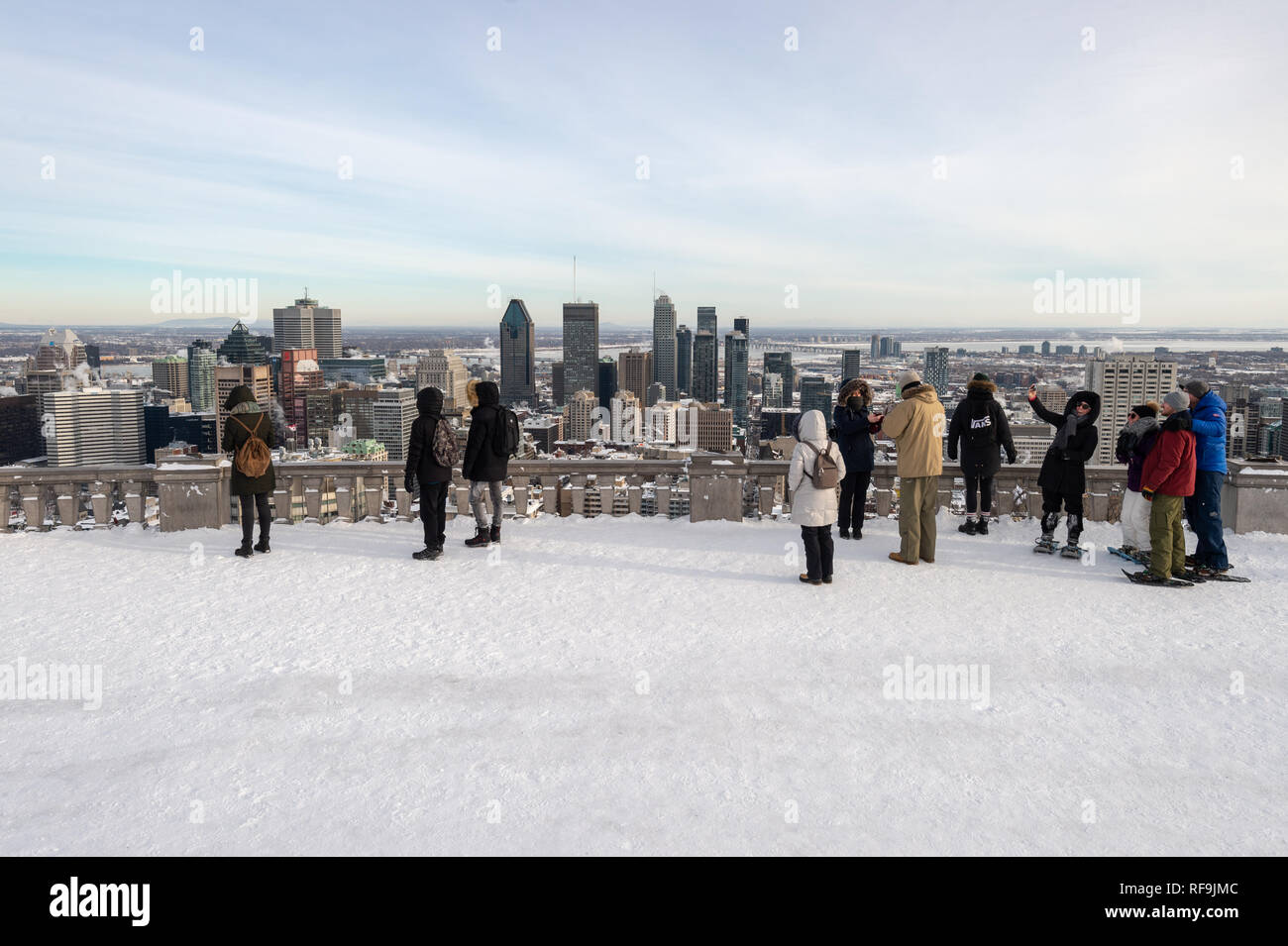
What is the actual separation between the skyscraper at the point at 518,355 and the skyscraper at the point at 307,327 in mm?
21380

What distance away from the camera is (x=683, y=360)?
9181 centimetres

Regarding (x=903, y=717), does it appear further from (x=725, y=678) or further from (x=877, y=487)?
(x=877, y=487)

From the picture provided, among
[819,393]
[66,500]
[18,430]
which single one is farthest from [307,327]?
[66,500]

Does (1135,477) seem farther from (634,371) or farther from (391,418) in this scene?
(634,371)

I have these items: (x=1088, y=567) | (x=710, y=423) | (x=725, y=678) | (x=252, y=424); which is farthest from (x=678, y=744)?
(x=710, y=423)

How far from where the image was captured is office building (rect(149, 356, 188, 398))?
172 feet

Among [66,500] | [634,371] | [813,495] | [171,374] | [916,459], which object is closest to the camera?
[813,495]

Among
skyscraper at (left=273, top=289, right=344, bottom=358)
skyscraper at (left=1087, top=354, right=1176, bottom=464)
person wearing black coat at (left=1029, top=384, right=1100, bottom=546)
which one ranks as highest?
skyscraper at (left=273, top=289, right=344, bottom=358)

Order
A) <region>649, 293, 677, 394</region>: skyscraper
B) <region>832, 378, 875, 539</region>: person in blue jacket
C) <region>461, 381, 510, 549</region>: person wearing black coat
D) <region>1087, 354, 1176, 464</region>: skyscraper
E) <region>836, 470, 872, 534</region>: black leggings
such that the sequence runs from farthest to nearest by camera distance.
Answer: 1. <region>649, 293, 677, 394</region>: skyscraper
2. <region>1087, 354, 1176, 464</region>: skyscraper
3. <region>836, 470, 872, 534</region>: black leggings
4. <region>832, 378, 875, 539</region>: person in blue jacket
5. <region>461, 381, 510, 549</region>: person wearing black coat

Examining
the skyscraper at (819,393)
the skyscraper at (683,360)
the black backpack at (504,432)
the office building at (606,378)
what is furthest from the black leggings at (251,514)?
the skyscraper at (683,360)

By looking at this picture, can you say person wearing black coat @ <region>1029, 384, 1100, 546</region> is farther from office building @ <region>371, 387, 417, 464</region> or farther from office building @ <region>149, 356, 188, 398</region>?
office building @ <region>149, 356, 188, 398</region>

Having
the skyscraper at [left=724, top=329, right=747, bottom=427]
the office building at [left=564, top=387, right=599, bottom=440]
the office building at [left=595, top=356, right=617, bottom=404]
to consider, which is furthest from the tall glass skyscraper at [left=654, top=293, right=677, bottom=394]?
the office building at [left=564, top=387, right=599, bottom=440]

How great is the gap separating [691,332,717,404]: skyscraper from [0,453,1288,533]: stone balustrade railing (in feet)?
197

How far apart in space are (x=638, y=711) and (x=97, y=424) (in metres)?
35.6
